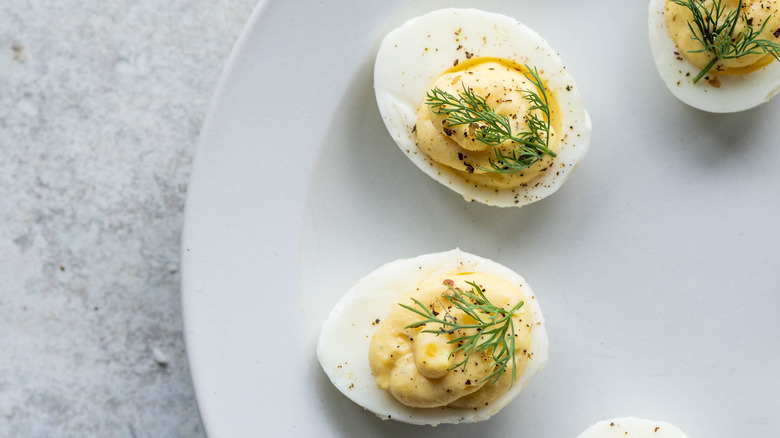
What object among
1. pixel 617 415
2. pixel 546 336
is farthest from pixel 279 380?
pixel 617 415

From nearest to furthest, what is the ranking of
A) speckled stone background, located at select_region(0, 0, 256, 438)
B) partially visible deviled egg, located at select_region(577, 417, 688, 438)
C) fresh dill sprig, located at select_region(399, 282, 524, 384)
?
Answer: fresh dill sprig, located at select_region(399, 282, 524, 384)
partially visible deviled egg, located at select_region(577, 417, 688, 438)
speckled stone background, located at select_region(0, 0, 256, 438)

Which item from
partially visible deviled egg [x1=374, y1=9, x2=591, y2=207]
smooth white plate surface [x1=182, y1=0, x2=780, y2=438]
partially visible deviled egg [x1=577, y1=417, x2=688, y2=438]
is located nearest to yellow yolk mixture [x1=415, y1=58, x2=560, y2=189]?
partially visible deviled egg [x1=374, y1=9, x2=591, y2=207]

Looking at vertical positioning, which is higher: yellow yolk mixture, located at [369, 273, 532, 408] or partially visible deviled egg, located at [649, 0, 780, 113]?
partially visible deviled egg, located at [649, 0, 780, 113]

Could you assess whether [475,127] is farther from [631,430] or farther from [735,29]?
[631,430]

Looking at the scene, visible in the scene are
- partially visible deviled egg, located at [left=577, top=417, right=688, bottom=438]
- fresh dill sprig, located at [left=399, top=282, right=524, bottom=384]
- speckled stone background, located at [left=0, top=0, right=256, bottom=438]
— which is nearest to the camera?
fresh dill sprig, located at [left=399, top=282, right=524, bottom=384]

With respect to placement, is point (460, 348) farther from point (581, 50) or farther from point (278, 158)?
point (581, 50)

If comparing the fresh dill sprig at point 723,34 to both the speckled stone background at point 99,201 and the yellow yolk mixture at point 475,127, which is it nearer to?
the yellow yolk mixture at point 475,127

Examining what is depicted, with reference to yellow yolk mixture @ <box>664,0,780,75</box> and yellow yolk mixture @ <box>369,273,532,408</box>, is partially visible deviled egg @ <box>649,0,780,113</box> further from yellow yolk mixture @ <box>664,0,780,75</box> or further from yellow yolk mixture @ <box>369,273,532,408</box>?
yellow yolk mixture @ <box>369,273,532,408</box>

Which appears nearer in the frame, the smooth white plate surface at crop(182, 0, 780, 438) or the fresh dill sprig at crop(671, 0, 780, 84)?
the fresh dill sprig at crop(671, 0, 780, 84)
